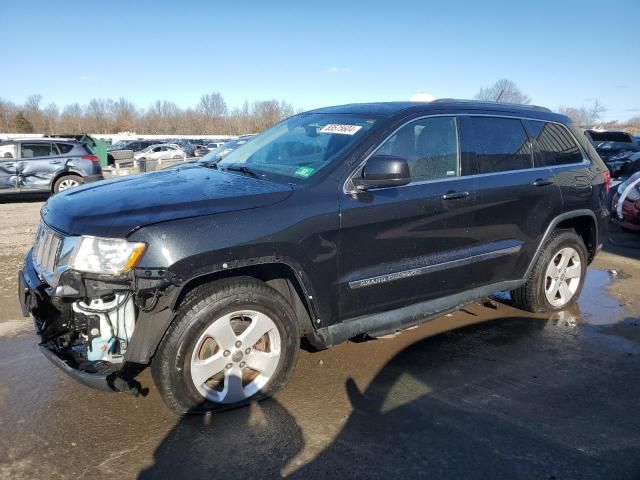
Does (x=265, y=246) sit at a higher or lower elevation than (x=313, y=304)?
higher

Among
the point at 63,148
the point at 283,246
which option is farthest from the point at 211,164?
the point at 63,148

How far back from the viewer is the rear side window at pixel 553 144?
448cm

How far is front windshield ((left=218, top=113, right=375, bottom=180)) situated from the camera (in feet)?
11.3

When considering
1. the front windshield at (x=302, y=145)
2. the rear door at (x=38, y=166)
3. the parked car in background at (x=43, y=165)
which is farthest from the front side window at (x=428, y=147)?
the rear door at (x=38, y=166)

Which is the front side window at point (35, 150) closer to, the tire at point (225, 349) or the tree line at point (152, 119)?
the tire at point (225, 349)

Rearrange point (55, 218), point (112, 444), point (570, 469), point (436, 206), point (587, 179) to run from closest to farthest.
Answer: point (570, 469) → point (112, 444) → point (55, 218) → point (436, 206) → point (587, 179)

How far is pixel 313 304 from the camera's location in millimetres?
3168

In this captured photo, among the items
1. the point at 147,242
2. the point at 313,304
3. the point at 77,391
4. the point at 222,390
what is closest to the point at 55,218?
the point at 147,242

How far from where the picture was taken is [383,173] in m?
3.18

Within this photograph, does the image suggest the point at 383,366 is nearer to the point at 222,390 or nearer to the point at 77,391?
the point at 222,390

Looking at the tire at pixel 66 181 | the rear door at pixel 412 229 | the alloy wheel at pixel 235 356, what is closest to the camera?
the alloy wheel at pixel 235 356

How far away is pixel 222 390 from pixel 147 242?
105 centimetres

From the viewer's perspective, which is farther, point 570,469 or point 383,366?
point 383,366

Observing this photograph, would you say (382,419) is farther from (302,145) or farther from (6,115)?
(6,115)
